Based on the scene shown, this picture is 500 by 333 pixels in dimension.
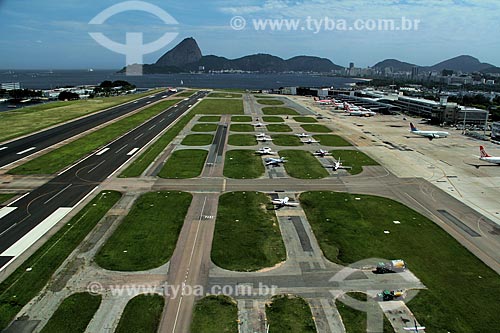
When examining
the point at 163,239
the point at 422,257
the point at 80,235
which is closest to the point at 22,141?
the point at 80,235

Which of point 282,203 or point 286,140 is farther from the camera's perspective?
point 286,140

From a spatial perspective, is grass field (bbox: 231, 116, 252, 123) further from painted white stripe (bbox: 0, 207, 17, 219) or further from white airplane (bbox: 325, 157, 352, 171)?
painted white stripe (bbox: 0, 207, 17, 219)

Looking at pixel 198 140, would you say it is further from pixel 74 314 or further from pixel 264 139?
pixel 74 314

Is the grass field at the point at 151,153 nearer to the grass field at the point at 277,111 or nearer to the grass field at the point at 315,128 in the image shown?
the grass field at the point at 315,128

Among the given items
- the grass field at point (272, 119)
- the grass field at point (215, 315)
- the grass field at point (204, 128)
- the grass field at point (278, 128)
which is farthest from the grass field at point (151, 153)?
the grass field at point (215, 315)

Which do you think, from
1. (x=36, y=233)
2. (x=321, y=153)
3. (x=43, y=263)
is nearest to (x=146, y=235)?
(x=43, y=263)

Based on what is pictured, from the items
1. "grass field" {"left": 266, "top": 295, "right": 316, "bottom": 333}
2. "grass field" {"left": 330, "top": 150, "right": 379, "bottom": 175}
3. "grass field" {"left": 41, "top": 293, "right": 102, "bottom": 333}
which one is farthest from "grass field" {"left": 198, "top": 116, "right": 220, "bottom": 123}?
"grass field" {"left": 266, "top": 295, "right": 316, "bottom": 333}
